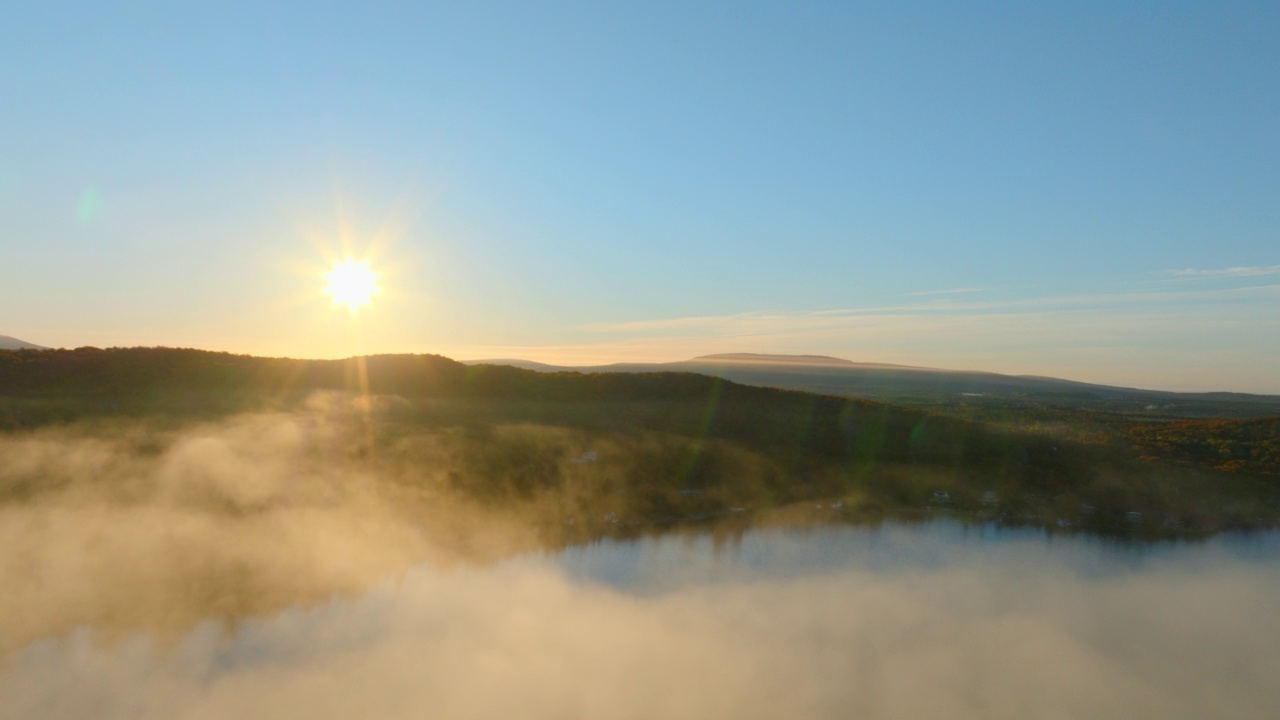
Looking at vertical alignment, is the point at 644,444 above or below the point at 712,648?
above

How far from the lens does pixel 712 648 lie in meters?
16.0

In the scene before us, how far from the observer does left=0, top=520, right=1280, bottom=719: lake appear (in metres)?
13.4

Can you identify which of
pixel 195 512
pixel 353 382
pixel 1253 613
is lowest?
pixel 1253 613

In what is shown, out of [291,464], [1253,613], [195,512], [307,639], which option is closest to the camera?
[307,639]

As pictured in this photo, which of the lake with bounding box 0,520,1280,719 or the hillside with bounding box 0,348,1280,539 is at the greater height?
Answer: the hillside with bounding box 0,348,1280,539

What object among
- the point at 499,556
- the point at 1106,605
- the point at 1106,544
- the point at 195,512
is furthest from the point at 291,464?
the point at 1106,544

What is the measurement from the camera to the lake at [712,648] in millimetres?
13414

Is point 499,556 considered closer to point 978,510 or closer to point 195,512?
point 195,512

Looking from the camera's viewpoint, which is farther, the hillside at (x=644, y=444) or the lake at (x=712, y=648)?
the hillside at (x=644, y=444)

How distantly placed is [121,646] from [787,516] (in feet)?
64.5

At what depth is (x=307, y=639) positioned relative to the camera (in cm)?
1561

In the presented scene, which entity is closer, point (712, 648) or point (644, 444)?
point (712, 648)

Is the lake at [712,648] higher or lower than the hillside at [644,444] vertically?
lower

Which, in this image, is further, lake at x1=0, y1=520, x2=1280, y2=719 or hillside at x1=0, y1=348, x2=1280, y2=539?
hillside at x1=0, y1=348, x2=1280, y2=539
